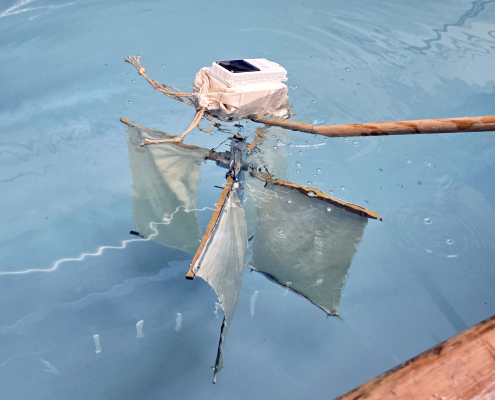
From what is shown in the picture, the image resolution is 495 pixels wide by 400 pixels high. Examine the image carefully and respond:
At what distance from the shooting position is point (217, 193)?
267 centimetres

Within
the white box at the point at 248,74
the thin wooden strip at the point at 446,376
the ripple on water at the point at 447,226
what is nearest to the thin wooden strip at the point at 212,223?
the white box at the point at 248,74

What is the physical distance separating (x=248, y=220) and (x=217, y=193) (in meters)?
0.37

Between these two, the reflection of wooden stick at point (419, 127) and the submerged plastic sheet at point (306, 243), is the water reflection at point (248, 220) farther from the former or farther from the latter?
the reflection of wooden stick at point (419, 127)

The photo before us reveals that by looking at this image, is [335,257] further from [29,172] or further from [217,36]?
[217,36]

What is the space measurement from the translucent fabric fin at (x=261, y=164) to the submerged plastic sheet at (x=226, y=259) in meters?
0.16

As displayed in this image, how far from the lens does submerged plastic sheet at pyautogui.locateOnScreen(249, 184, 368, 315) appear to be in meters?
1.82

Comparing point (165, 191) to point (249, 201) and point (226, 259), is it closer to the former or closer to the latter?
point (249, 201)

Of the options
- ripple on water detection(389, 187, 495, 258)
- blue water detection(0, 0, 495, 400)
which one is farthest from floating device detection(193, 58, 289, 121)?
ripple on water detection(389, 187, 495, 258)

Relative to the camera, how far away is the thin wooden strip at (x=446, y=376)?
0.69m

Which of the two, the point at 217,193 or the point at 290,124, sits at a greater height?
the point at 290,124

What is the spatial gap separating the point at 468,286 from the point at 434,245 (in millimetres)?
285

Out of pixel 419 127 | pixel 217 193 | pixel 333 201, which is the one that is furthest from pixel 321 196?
pixel 217 193

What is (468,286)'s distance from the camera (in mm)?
2354

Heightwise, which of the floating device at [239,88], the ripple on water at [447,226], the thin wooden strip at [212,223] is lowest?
the ripple on water at [447,226]
